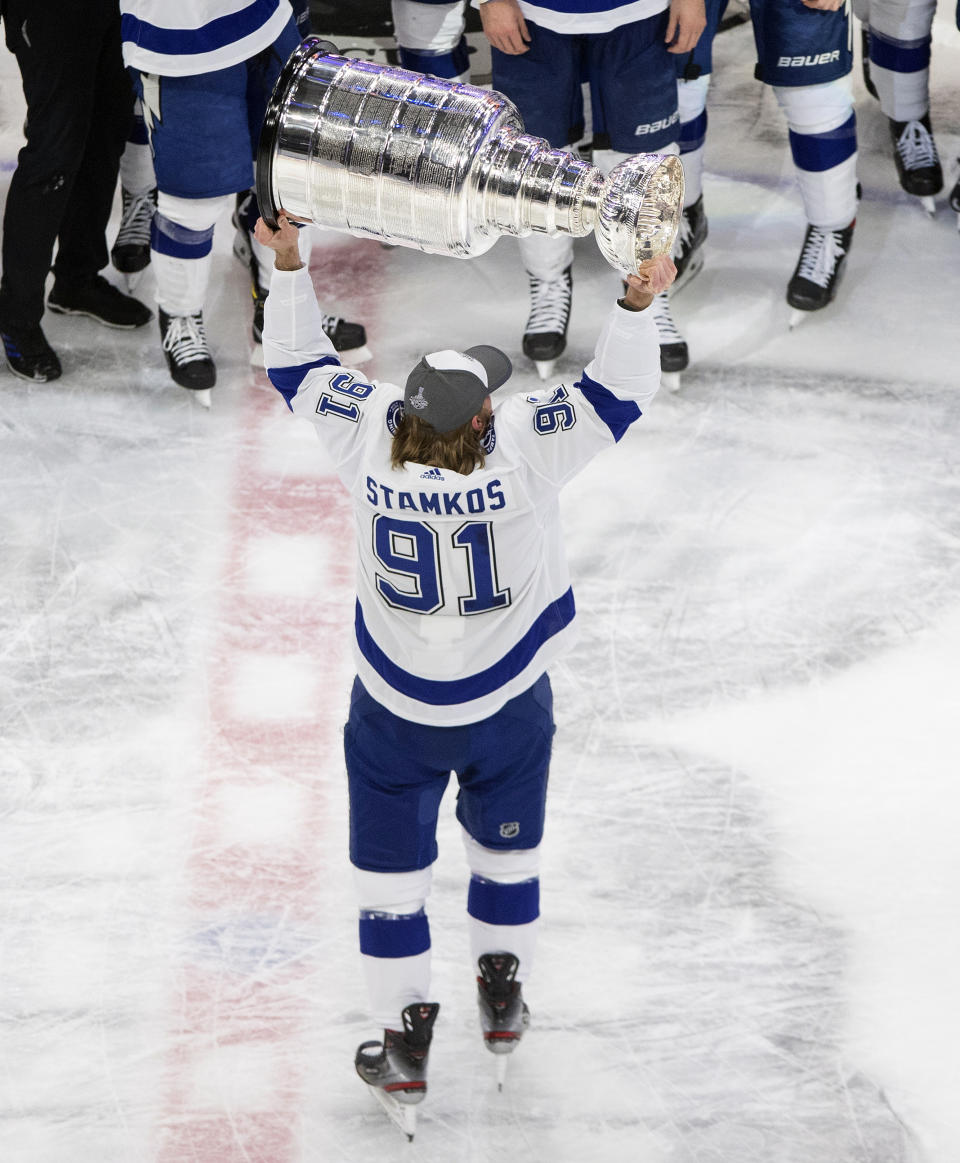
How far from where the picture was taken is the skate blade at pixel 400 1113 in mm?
2377

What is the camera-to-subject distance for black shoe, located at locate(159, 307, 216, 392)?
3.93 m

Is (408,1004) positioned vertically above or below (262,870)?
above

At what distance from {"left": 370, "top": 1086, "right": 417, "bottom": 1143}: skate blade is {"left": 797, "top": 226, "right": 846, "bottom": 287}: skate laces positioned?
2.62 m

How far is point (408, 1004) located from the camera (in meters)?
2.39

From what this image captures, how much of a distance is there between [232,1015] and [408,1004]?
1.17 feet

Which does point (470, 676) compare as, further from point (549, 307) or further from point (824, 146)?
point (824, 146)

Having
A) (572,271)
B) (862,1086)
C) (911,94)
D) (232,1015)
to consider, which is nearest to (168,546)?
(232,1015)

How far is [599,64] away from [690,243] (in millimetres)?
768

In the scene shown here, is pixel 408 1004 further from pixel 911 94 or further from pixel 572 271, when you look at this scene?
pixel 911 94

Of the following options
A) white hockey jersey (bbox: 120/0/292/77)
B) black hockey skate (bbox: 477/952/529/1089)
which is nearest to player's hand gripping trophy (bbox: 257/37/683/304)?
black hockey skate (bbox: 477/952/529/1089)

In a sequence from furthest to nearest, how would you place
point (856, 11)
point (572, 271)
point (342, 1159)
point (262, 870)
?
point (856, 11)
point (572, 271)
point (262, 870)
point (342, 1159)

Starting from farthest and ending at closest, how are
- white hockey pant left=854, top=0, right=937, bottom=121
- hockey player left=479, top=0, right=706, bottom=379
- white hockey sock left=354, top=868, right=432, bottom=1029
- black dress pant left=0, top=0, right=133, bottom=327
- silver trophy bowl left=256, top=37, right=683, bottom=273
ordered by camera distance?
white hockey pant left=854, top=0, right=937, bottom=121, black dress pant left=0, top=0, right=133, bottom=327, hockey player left=479, top=0, right=706, bottom=379, white hockey sock left=354, top=868, right=432, bottom=1029, silver trophy bowl left=256, top=37, right=683, bottom=273

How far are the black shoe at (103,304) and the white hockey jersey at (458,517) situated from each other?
2.12m

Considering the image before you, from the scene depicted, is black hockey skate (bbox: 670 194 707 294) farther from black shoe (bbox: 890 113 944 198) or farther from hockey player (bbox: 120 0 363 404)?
hockey player (bbox: 120 0 363 404)
